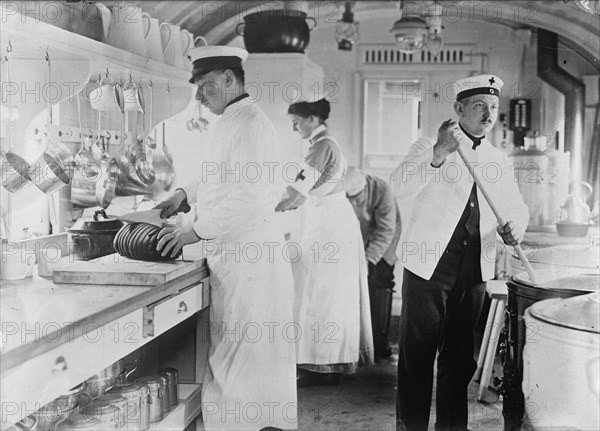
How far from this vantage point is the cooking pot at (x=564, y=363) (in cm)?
186

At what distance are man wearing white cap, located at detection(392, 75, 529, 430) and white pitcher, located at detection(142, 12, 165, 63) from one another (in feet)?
4.04

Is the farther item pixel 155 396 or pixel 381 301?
pixel 381 301

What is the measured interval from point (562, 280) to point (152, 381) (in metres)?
1.48

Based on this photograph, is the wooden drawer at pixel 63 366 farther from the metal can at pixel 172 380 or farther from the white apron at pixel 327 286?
the white apron at pixel 327 286

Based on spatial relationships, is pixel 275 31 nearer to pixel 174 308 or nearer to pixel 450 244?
pixel 450 244

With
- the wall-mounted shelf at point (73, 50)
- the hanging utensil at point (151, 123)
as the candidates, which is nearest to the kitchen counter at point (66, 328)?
the wall-mounted shelf at point (73, 50)

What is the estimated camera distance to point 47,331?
1703 millimetres

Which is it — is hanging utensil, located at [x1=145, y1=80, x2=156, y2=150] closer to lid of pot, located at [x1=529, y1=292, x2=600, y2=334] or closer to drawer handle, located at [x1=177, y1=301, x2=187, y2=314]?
drawer handle, located at [x1=177, y1=301, x2=187, y2=314]

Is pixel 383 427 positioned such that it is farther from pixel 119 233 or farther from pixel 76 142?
pixel 76 142

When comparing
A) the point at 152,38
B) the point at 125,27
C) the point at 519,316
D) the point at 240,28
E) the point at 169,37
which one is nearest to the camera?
the point at 519,316

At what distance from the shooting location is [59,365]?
1753 millimetres

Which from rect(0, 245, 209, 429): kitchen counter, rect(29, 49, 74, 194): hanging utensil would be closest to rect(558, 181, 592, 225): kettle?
rect(0, 245, 209, 429): kitchen counter

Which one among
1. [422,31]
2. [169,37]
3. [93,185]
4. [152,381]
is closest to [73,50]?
[93,185]

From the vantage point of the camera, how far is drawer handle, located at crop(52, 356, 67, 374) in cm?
174
